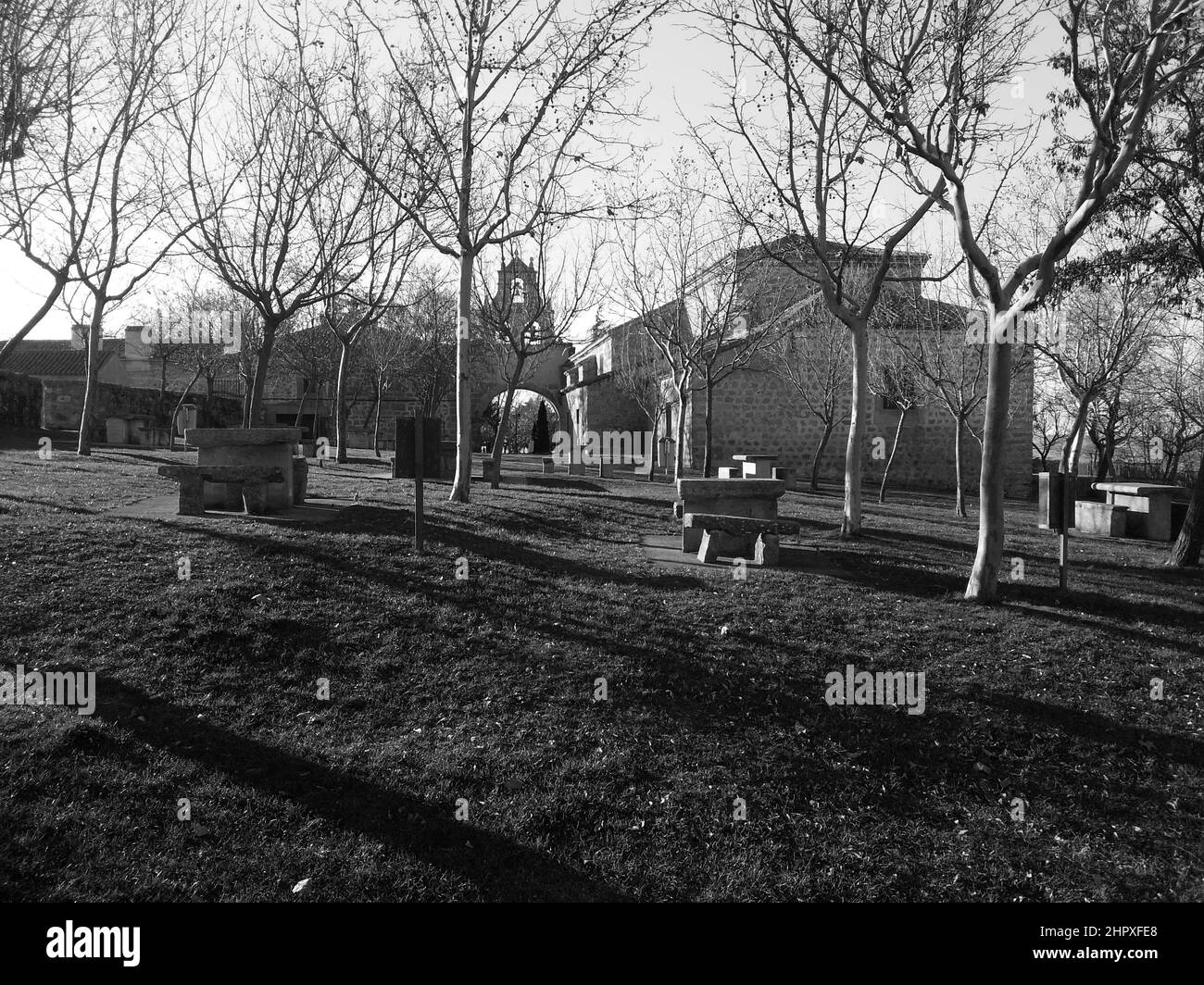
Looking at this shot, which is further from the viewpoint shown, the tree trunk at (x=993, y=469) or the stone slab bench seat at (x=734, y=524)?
the stone slab bench seat at (x=734, y=524)

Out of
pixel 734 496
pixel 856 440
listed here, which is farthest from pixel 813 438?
pixel 734 496

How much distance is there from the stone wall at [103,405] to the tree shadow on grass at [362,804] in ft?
71.7

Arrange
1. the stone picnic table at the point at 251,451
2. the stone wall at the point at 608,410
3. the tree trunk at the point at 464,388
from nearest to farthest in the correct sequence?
the stone picnic table at the point at 251,451, the tree trunk at the point at 464,388, the stone wall at the point at 608,410

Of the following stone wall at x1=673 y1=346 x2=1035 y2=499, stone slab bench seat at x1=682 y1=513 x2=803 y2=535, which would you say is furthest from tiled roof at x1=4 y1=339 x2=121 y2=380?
stone slab bench seat at x1=682 y1=513 x2=803 y2=535

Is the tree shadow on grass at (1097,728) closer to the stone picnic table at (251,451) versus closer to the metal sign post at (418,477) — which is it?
the metal sign post at (418,477)

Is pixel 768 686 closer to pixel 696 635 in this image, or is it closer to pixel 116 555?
pixel 696 635

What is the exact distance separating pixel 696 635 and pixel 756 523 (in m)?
2.83

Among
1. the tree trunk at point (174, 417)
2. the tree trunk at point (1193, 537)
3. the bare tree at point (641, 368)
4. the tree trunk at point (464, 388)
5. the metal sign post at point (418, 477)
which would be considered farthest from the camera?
the bare tree at point (641, 368)

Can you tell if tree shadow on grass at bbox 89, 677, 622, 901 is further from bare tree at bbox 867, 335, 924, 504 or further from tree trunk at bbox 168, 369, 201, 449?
tree trunk at bbox 168, 369, 201, 449

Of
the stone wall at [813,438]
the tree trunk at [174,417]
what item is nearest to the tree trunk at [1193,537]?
the stone wall at [813,438]

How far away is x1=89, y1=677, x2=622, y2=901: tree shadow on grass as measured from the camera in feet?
11.8

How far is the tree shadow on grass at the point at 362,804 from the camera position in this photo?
3586 mm

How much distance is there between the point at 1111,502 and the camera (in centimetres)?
1388
